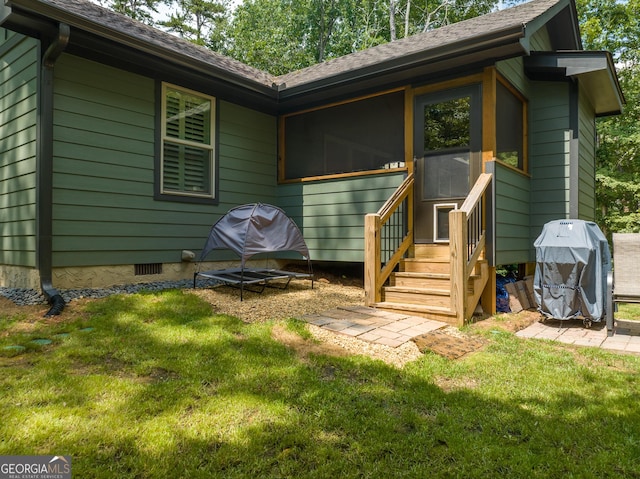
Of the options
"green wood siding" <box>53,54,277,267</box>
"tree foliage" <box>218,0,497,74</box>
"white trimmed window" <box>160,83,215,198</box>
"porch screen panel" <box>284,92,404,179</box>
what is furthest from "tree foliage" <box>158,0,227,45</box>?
"green wood siding" <box>53,54,277,267</box>

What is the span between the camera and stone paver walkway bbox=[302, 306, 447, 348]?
3.51 meters

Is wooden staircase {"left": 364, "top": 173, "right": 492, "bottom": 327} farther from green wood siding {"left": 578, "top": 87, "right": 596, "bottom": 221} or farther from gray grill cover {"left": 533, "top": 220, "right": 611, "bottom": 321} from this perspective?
green wood siding {"left": 578, "top": 87, "right": 596, "bottom": 221}

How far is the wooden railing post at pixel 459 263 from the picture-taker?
408 centimetres

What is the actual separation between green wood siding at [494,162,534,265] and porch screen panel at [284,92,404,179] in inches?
55.7

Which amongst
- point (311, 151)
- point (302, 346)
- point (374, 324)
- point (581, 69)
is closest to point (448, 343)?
point (374, 324)

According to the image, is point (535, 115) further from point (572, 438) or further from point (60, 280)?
point (60, 280)

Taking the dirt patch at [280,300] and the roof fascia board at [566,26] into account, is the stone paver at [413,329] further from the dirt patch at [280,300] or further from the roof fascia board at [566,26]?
the roof fascia board at [566,26]

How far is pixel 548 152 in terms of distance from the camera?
6047 mm

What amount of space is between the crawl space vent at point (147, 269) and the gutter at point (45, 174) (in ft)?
3.48

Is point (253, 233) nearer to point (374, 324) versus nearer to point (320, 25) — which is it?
point (374, 324)

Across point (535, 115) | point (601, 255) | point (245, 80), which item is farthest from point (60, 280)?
point (535, 115)

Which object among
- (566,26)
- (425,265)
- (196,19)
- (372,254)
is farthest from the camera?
(196,19)

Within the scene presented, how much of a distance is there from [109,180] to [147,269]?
127 centimetres

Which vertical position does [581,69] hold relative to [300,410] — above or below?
above
